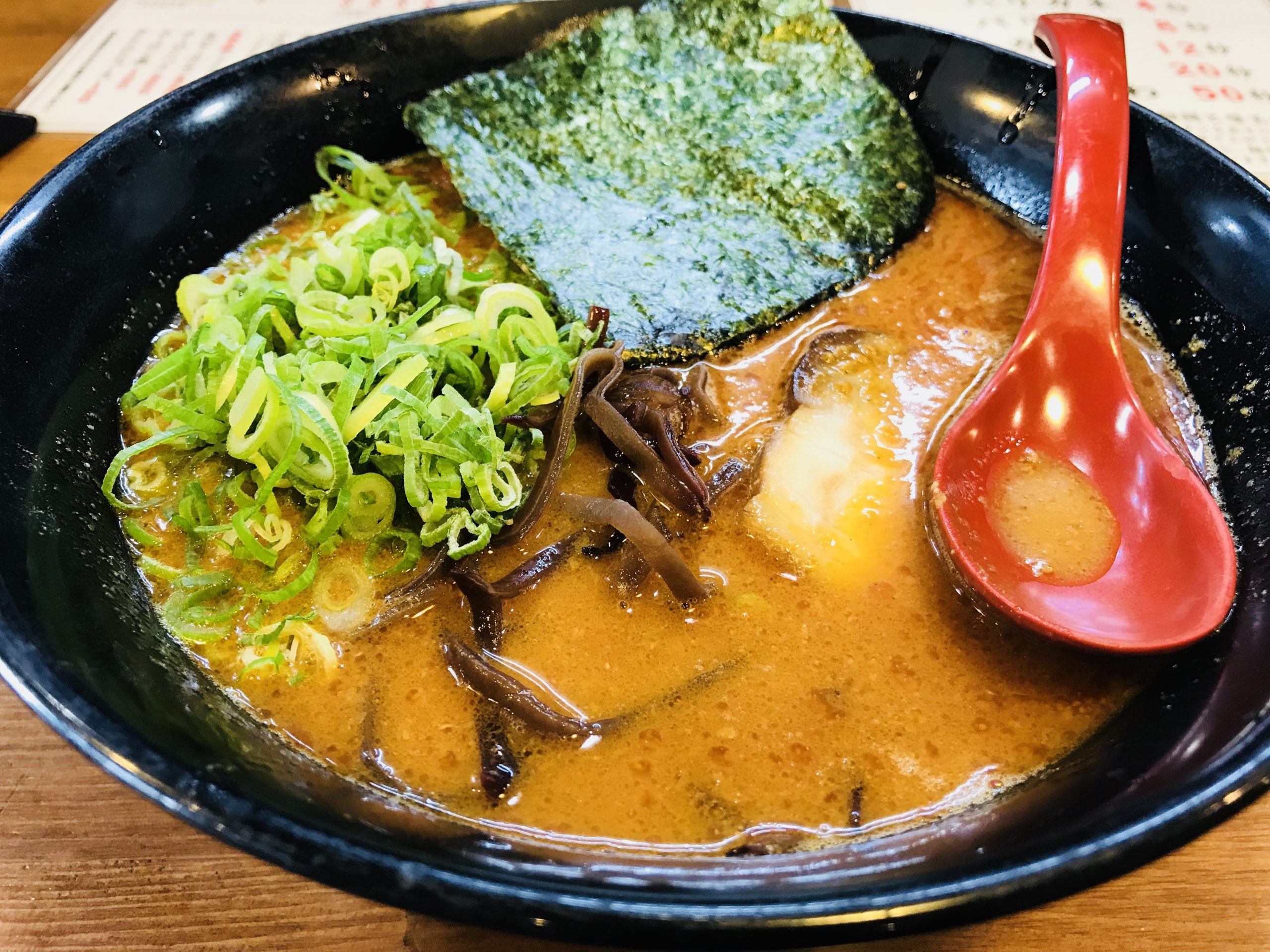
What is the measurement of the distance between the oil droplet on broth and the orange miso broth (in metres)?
0.11

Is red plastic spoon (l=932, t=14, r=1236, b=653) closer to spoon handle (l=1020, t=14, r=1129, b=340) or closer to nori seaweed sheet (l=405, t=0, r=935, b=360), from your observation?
spoon handle (l=1020, t=14, r=1129, b=340)

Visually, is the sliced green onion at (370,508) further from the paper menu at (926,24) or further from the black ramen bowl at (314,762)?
the paper menu at (926,24)

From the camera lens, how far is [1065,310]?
1.32 m

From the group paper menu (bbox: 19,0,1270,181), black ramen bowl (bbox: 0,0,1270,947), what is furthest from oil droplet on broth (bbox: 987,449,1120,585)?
paper menu (bbox: 19,0,1270,181)

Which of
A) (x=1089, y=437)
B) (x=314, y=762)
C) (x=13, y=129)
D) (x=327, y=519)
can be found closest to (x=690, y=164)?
(x=1089, y=437)

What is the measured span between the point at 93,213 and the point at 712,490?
108cm

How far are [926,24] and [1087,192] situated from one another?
4.21 ft

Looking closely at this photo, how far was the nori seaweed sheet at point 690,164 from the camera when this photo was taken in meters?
1.52

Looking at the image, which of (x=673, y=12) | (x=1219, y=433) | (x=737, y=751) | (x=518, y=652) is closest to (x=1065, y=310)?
(x=1219, y=433)

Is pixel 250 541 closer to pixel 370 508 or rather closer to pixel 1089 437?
pixel 370 508

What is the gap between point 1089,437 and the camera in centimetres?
124

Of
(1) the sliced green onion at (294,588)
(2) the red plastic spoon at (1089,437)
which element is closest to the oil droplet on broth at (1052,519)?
(2) the red plastic spoon at (1089,437)

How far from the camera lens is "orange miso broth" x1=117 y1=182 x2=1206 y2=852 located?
3.11ft

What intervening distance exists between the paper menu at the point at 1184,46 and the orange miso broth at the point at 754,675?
117cm
